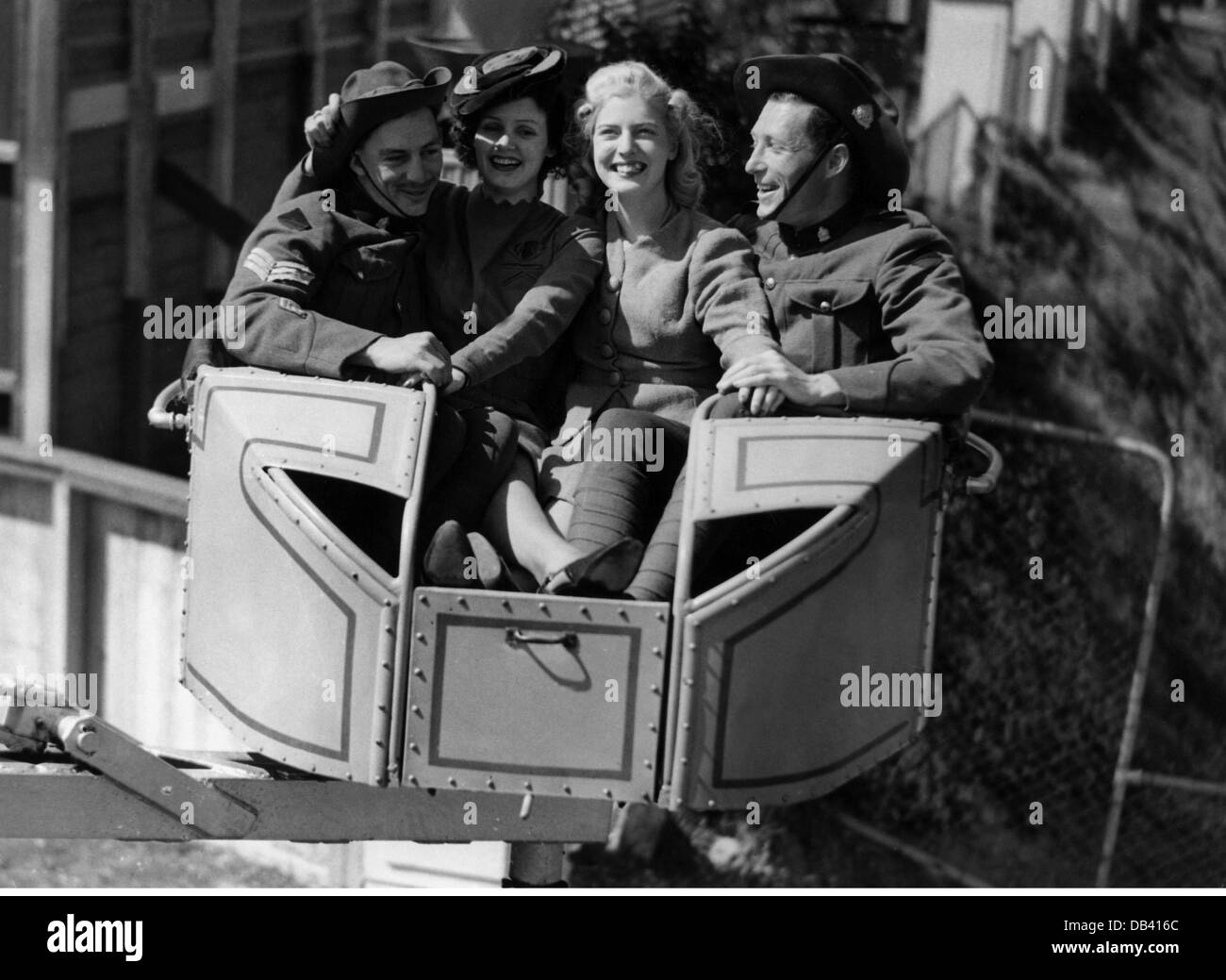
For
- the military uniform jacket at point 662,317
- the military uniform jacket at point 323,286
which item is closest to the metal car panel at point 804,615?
the military uniform jacket at point 662,317

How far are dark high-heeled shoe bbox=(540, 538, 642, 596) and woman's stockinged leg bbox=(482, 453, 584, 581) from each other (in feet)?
0.18

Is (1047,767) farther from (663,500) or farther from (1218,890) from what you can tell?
(663,500)

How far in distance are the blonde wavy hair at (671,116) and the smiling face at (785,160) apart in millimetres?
121

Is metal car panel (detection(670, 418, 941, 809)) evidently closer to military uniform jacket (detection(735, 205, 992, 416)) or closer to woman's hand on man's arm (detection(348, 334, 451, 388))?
military uniform jacket (detection(735, 205, 992, 416))

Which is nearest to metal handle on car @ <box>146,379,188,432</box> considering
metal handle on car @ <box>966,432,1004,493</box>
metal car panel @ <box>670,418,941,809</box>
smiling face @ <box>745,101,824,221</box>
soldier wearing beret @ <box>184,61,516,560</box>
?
soldier wearing beret @ <box>184,61,516,560</box>

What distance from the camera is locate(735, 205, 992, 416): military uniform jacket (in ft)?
12.3

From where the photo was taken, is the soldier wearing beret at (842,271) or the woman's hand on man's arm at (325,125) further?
the woman's hand on man's arm at (325,125)

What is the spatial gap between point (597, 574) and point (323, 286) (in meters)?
0.94

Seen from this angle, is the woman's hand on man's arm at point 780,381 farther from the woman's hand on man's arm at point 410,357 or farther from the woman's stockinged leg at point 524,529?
the woman's hand on man's arm at point 410,357

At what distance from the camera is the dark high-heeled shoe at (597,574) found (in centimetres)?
358

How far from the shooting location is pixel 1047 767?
22.0 feet

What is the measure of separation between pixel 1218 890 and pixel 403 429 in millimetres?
3831

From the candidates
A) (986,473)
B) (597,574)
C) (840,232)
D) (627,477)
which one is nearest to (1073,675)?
(986,473)
